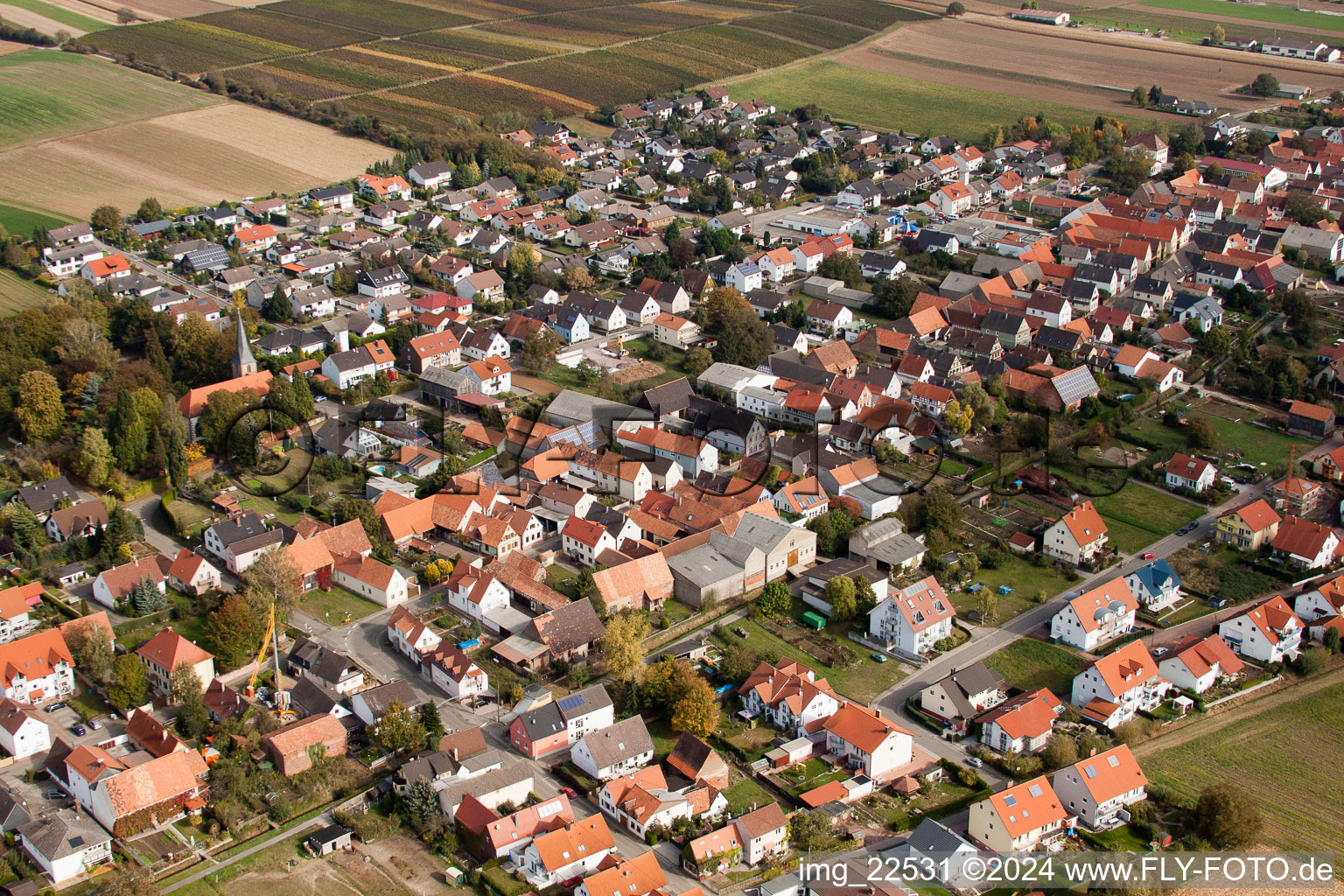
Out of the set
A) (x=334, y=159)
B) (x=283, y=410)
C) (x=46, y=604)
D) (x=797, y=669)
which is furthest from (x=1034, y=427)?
(x=334, y=159)

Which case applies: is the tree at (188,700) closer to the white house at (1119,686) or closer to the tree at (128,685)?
the tree at (128,685)

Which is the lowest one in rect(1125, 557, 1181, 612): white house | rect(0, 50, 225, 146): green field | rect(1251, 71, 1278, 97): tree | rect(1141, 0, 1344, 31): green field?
rect(1125, 557, 1181, 612): white house

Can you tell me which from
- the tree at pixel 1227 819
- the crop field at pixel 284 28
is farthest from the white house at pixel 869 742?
the crop field at pixel 284 28

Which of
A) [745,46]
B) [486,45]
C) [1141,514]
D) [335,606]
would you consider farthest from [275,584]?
[745,46]

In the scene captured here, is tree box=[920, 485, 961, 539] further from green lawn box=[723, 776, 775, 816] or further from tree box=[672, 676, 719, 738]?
green lawn box=[723, 776, 775, 816]

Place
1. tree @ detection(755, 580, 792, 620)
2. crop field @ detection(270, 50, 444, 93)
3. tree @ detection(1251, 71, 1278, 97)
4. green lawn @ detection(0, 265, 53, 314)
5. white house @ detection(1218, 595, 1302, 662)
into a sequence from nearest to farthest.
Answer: white house @ detection(1218, 595, 1302, 662), tree @ detection(755, 580, 792, 620), green lawn @ detection(0, 265, 53, 314), crop field @ detection(270, 50, 444, 93), tree @ detection(1251, 71, 1278, 97)

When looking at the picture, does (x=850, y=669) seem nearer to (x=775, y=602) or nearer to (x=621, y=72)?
(x=775, y=602)

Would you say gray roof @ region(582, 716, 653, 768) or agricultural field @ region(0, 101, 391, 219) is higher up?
agricultural field @ region(0, 101, 391, 219)

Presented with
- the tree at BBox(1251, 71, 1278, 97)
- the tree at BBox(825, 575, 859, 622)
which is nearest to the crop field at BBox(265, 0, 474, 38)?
the tree at BBox(1251, 71, 1278, 97)

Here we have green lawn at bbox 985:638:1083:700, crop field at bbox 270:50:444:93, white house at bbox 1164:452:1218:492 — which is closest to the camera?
green lawn at bbox 985:638:1083:700
